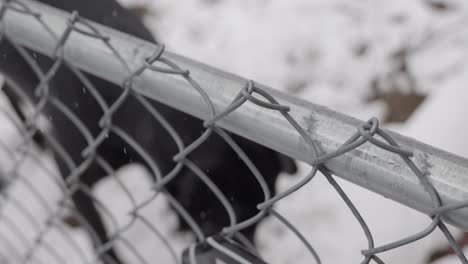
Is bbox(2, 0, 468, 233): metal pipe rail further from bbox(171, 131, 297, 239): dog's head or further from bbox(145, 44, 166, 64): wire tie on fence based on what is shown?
bbox(171, 131, 297, 239): dog's head

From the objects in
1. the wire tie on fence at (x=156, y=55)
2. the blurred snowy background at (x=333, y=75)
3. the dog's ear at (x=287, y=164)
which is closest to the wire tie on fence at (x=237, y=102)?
the wire tie on fence at (x=156, y=55)

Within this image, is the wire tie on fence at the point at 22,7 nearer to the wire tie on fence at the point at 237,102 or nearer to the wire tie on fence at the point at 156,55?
the wire tie on fence at the point at 156,55

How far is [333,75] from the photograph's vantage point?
2.11 m

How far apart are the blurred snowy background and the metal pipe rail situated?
0.88 meters

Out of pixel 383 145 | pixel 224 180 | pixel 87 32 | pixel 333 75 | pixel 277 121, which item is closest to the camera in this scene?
pixel 383 145

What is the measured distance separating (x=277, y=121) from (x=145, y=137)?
0.85m

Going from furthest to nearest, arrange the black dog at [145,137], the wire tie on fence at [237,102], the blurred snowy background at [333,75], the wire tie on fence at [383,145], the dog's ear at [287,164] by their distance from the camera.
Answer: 1. the blurred snowy background at [333,75]
2. the dog's ear at [287,164]
3. the black dog at [145,137]
4. the wire tie on fence at [237,102]
5. the wire tie on fence at [383,145]

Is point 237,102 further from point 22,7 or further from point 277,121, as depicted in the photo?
point 22,7

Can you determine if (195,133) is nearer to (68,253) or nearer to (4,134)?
(68,253)

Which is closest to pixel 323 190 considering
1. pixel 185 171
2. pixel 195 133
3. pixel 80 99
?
pixel 185 171

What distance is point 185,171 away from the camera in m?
1.44

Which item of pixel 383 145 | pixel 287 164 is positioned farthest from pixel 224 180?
pixel 383 145

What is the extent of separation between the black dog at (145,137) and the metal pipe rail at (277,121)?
0.45m

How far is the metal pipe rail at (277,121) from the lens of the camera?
526 millimetres
